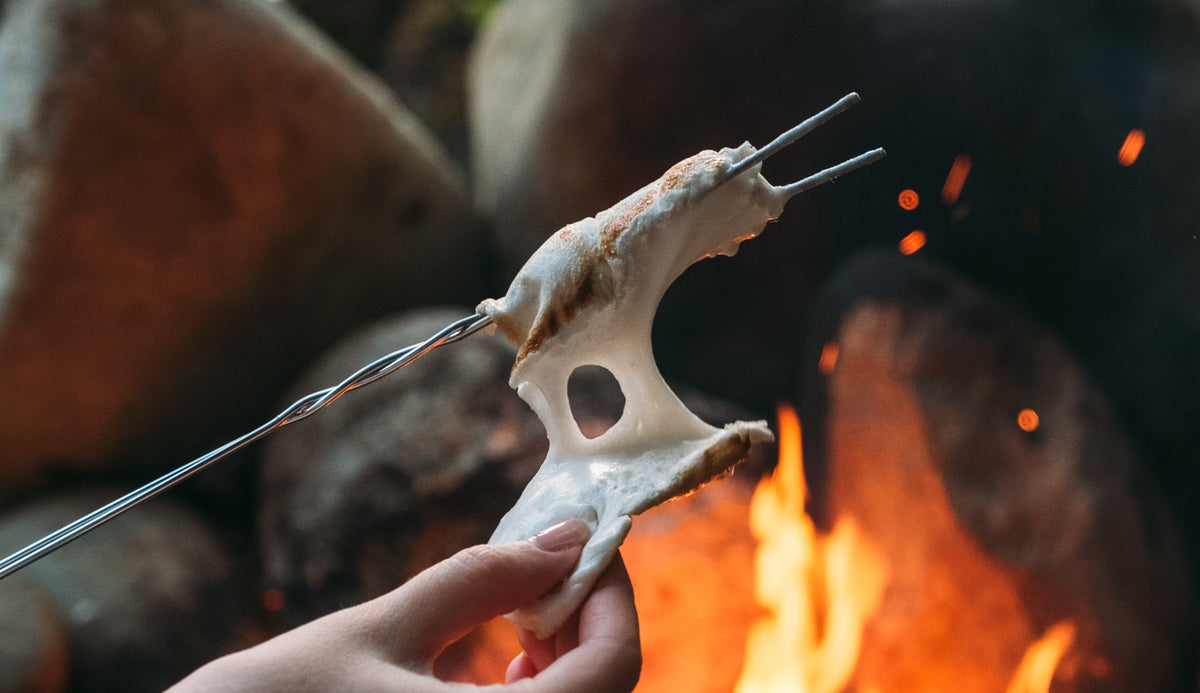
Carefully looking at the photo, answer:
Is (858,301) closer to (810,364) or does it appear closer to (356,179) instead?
(810,364)

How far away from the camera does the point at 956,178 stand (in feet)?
5.59

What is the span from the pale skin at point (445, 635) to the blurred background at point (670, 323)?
3.04ft

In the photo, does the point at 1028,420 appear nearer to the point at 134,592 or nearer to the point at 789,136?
the point at 789,136

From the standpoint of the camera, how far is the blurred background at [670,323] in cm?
161

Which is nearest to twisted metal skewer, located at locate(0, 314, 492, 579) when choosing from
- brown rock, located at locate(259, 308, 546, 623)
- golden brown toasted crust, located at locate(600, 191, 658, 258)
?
golden brown toasted crust, located at locate(600, 191, 658, 258)

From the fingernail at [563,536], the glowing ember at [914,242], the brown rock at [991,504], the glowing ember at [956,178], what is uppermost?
the fingernail at [563,536]

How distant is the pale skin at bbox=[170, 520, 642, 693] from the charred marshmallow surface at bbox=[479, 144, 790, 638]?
0.03m

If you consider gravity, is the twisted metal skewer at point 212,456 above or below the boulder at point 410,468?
above

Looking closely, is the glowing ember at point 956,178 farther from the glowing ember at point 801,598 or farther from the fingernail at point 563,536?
the fingernail at point 563,536

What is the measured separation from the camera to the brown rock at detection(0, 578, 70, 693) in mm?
1672

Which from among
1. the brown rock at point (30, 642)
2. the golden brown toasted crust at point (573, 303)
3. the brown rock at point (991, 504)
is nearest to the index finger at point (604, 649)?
the golden brown toasted crust at point (573, 303)

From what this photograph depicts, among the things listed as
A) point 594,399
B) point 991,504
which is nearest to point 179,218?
point 594,399

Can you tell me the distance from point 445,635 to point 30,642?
1.42m

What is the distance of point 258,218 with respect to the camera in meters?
2.05
